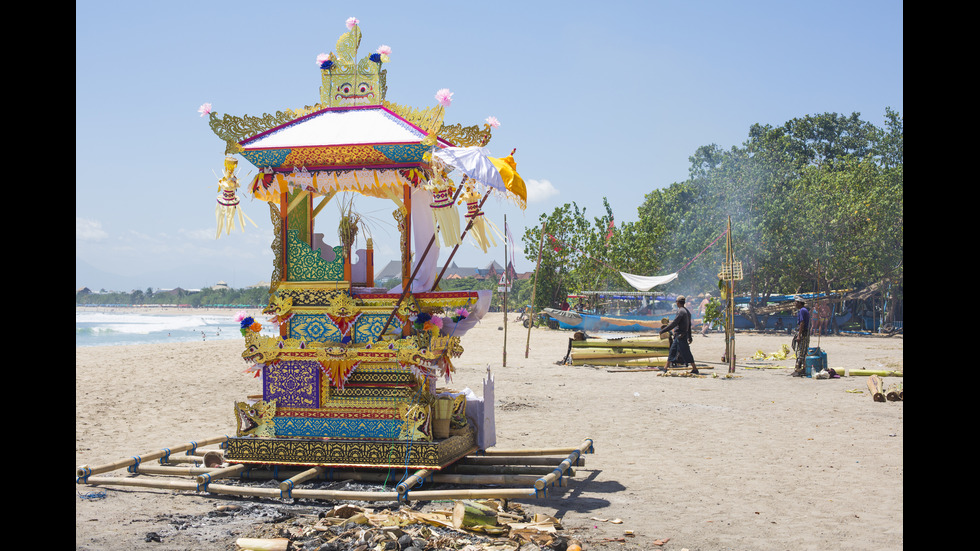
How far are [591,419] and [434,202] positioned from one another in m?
5.98

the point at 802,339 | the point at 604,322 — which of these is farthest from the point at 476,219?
the point at 604,322

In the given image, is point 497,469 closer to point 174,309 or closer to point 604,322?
point 604,322

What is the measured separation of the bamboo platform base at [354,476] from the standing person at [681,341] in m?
10.2

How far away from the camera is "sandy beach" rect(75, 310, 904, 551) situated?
6199mm

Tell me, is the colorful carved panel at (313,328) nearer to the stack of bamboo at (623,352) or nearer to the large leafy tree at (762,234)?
the stack of bamboo at (623,352)

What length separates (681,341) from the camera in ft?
61.1

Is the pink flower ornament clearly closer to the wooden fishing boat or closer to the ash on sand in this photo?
the ash on sand

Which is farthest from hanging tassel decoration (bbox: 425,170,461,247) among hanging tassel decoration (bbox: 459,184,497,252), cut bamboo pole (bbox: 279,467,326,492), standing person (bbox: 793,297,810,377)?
standing person (bbox: 793,297,810,377)

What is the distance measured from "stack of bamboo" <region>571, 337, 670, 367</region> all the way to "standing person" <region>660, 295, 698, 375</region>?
1.12 metres

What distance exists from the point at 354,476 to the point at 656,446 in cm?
430

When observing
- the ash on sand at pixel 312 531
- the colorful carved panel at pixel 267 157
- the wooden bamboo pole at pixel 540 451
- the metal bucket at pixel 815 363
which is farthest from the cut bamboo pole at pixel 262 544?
the metal bucket at pixel 815 363

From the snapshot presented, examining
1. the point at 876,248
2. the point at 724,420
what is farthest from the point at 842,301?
the point at 724,420

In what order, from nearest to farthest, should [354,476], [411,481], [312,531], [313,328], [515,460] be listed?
1. [312,531]
2. [411,481]
3. [354,476]
4. [313,328]
5. [515,460]

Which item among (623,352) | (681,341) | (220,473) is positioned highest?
(681,341)
